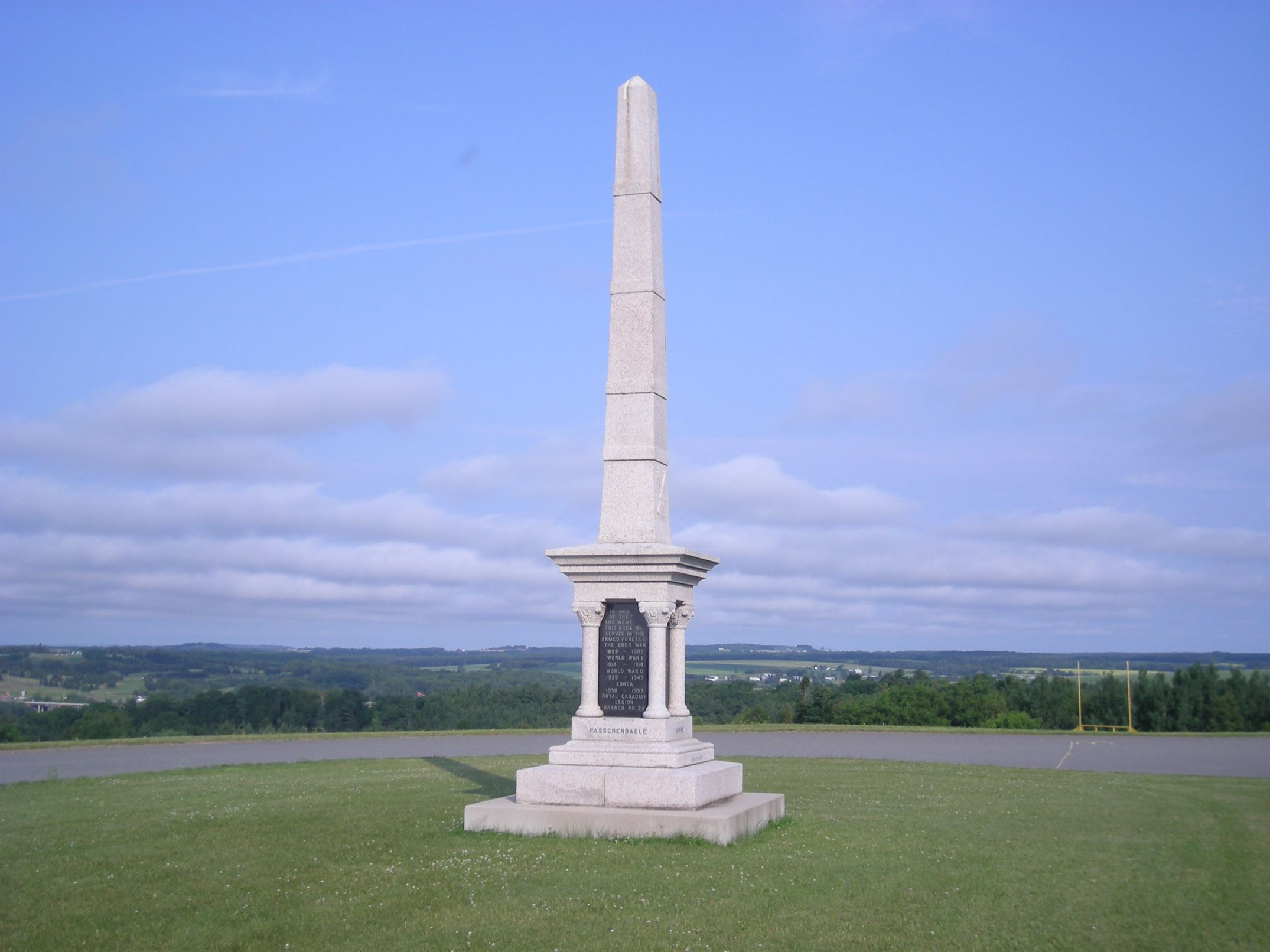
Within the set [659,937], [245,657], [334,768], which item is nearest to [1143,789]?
[659,937]

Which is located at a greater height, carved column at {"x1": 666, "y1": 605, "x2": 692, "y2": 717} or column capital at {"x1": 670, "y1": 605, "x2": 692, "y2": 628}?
column capital at {"x1": 670, "y1": 605, "x2": 692, "y2": 628}

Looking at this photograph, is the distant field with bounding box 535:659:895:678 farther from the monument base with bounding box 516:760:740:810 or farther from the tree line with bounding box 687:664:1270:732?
the monument base with bounding box 516:760:740:810

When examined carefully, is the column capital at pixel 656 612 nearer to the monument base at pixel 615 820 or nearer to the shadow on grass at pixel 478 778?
the monument base at pixel 615 820

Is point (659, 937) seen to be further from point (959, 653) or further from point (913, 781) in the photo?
point (959, 653)

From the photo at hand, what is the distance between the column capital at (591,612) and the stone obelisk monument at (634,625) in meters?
0.02

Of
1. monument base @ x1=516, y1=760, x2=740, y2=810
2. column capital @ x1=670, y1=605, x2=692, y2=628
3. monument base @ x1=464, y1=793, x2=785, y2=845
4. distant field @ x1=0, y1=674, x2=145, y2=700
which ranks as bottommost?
distant field @ x1=0, y1=674, x2=145, y2=700

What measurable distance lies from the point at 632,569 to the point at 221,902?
6.05 m

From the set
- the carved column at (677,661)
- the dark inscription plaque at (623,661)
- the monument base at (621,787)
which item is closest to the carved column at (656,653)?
the dark inscription plaque at (623,661)

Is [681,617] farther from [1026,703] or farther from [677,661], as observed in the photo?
[1026,703]

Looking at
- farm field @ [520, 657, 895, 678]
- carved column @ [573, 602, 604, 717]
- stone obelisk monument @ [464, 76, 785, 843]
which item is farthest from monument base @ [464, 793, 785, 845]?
farm field @ [520, 657, 895, 678]

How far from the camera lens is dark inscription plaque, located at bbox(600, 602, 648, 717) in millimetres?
14031

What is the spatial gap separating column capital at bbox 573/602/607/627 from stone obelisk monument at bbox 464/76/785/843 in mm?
18

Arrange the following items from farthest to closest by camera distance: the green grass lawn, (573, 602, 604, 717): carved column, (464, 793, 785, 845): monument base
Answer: (573, 602, 604, 717): carved column → (464, 793, 785, 845): monument base → the green grass lawn

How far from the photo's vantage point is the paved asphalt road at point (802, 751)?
23.3 meters
